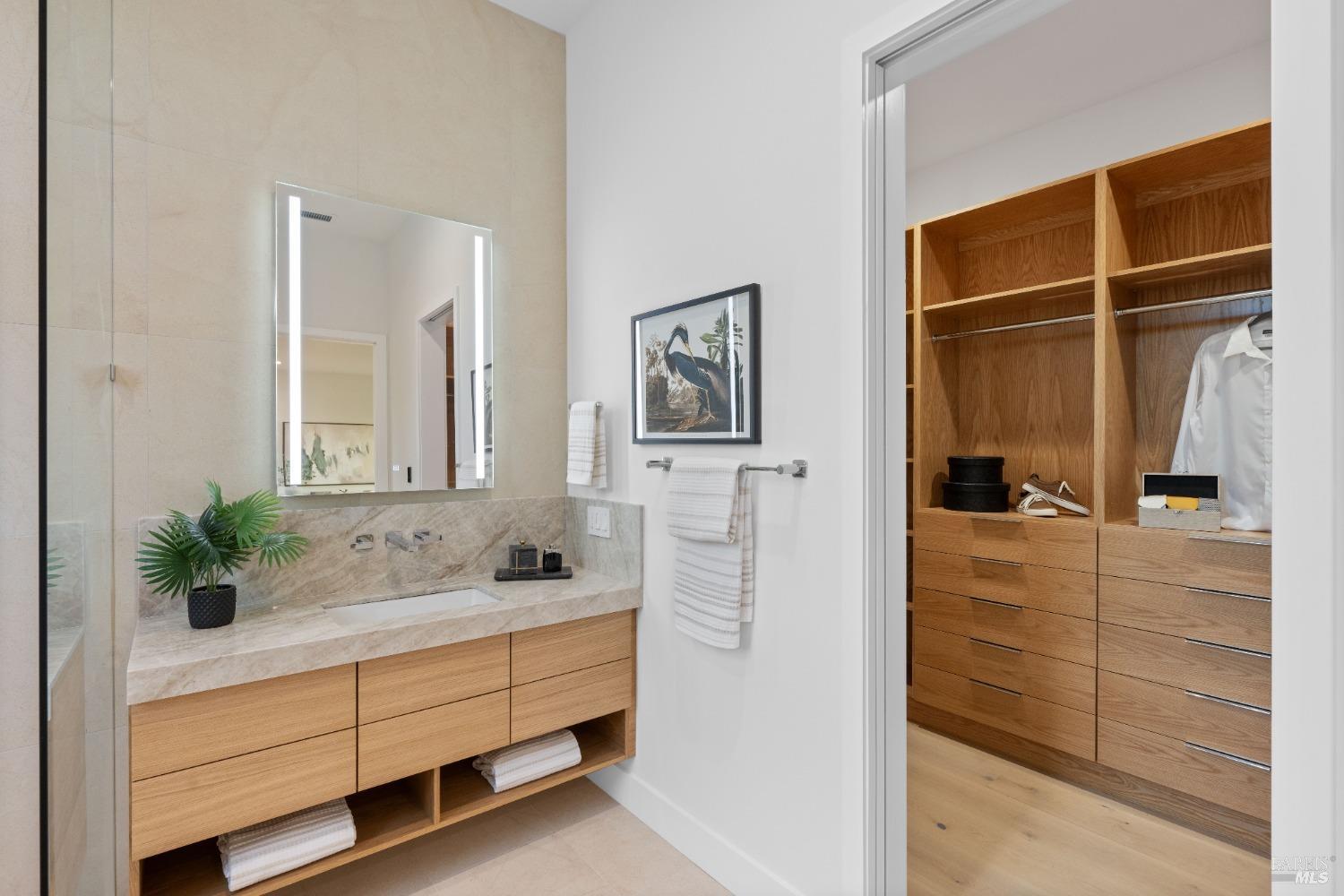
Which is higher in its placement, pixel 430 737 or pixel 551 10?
pixel 551 10

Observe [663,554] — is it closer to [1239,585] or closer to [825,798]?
[825,798]

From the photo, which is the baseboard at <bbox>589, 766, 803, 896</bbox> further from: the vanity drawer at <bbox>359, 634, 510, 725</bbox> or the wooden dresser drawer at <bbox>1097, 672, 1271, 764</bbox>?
the wooden dresser drawer at <bbox>1097, 672, 1271, 764</bbox>

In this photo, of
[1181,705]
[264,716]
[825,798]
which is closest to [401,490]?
[264,716]

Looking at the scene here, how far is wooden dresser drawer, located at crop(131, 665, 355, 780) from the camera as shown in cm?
146

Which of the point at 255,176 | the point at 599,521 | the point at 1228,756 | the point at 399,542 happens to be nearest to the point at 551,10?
the point at 255,176

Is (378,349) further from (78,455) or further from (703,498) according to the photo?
(78,455)

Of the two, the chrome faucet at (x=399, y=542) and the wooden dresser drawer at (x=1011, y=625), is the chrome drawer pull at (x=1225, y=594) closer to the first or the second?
the wooden dresser drawer at (x=1011, y=625)

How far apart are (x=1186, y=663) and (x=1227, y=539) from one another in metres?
0.53

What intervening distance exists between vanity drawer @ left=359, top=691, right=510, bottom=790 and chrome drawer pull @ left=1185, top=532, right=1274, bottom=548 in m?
1.88

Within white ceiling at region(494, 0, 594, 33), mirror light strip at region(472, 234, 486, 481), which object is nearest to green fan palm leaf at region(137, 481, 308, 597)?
mirror light strip at region(472, 234, 486, 481)

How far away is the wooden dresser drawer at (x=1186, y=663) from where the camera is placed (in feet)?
5.52

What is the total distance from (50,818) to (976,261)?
10.3 feet

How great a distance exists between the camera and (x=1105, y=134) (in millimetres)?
2230

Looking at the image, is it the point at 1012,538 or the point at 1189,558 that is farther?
the point at 1012,538
